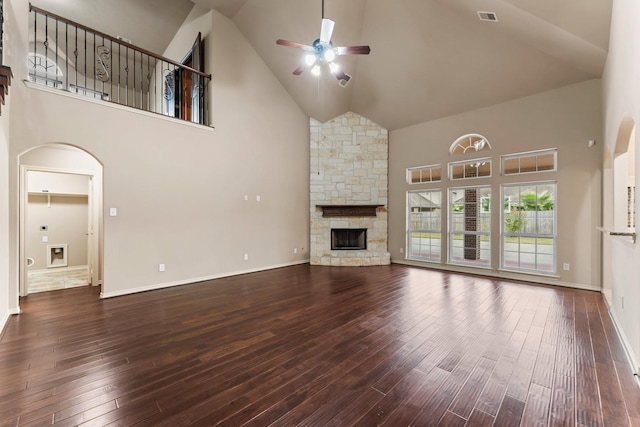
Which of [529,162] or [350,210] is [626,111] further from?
[350,210]

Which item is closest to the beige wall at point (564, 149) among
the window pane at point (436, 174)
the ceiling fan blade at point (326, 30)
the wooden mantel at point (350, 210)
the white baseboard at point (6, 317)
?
the window pane at point (436, 174)

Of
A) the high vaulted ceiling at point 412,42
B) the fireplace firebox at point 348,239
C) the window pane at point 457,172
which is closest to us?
the high vaulted ceiling at point 412,42

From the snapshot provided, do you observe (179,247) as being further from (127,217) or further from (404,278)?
(404,278)

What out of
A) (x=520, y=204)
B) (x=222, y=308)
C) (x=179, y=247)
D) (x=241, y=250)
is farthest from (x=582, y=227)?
(x=179, y=247)

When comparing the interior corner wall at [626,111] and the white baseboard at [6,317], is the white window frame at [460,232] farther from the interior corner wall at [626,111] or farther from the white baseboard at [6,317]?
the white baseboard at [6,317]

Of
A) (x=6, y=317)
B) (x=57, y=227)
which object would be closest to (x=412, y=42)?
(x=6, y=317)

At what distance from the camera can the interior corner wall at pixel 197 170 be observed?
387 centimetres

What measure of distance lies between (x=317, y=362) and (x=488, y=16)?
16.8 ft

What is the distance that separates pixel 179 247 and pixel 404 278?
14.0 ft

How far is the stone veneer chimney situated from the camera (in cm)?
705

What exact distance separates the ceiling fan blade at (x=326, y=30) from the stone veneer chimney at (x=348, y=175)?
342 centimetres

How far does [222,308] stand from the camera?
369 centimetres

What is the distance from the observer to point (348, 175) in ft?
23.5

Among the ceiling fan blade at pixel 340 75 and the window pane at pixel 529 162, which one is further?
the window pane at pixel 529 162
